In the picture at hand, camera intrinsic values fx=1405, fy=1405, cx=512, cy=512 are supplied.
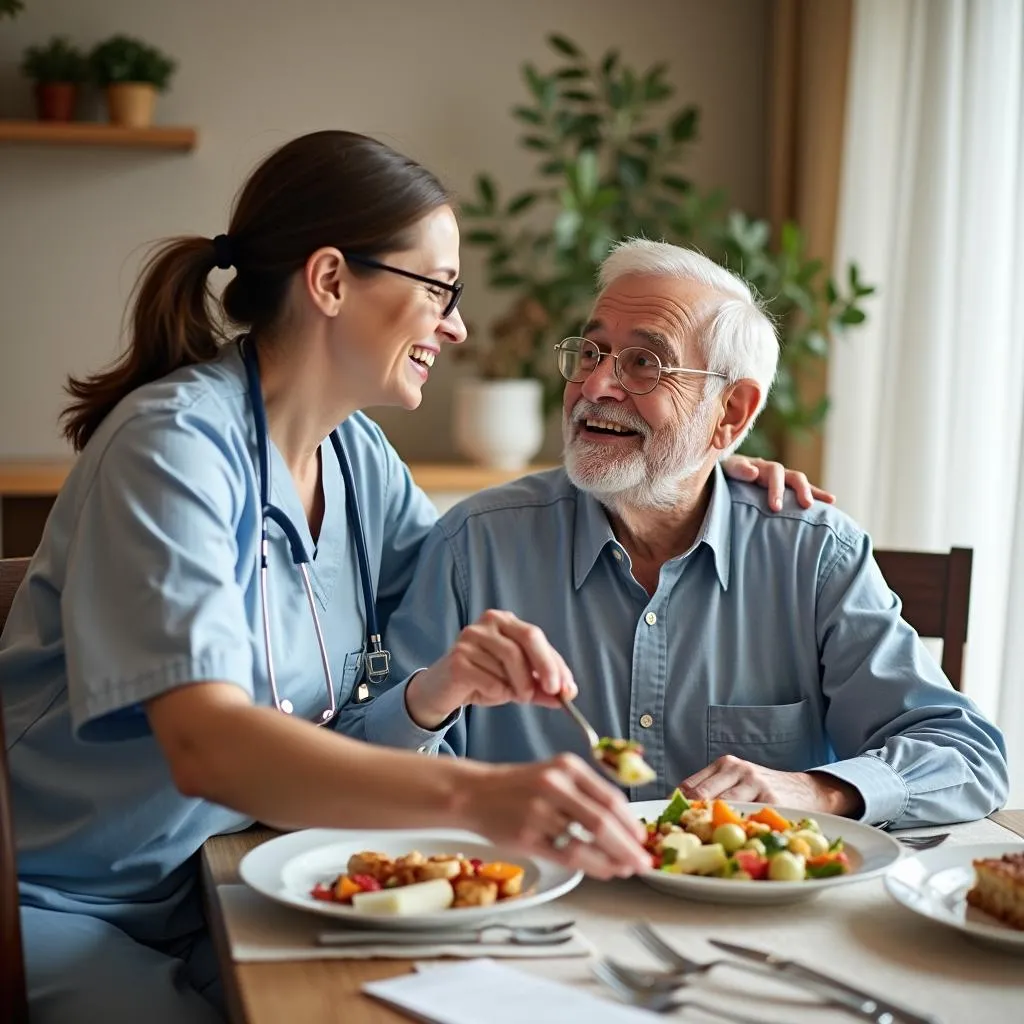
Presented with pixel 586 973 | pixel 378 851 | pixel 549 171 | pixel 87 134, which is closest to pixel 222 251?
pixel 378 851

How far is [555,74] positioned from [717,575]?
112 inches

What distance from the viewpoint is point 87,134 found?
4156 millimetres

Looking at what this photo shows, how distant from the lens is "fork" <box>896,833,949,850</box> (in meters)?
1.53

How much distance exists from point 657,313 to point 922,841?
868 millimetres

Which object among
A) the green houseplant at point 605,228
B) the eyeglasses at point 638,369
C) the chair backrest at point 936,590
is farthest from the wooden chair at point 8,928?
the green houseplant at point 605,228

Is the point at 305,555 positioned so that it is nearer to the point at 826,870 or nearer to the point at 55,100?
the point at 826,870

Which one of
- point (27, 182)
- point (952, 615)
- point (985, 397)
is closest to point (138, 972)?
point (952, 615)

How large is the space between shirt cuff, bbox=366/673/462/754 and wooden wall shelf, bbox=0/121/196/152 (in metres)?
2.94

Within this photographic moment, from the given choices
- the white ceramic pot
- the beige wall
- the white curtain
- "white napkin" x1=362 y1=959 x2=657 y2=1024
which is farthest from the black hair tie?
the beige wall

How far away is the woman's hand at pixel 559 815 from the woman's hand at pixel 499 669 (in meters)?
0.25

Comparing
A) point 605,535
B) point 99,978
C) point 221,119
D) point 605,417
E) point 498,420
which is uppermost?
point 221,119

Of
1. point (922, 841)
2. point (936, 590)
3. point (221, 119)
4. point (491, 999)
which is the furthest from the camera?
point (221, 119)

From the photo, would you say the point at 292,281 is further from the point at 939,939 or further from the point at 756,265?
the point at 756,265

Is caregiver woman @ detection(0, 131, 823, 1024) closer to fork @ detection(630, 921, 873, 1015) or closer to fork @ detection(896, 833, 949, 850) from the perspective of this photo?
fork @ detection(630, 921, 873, 1015)
